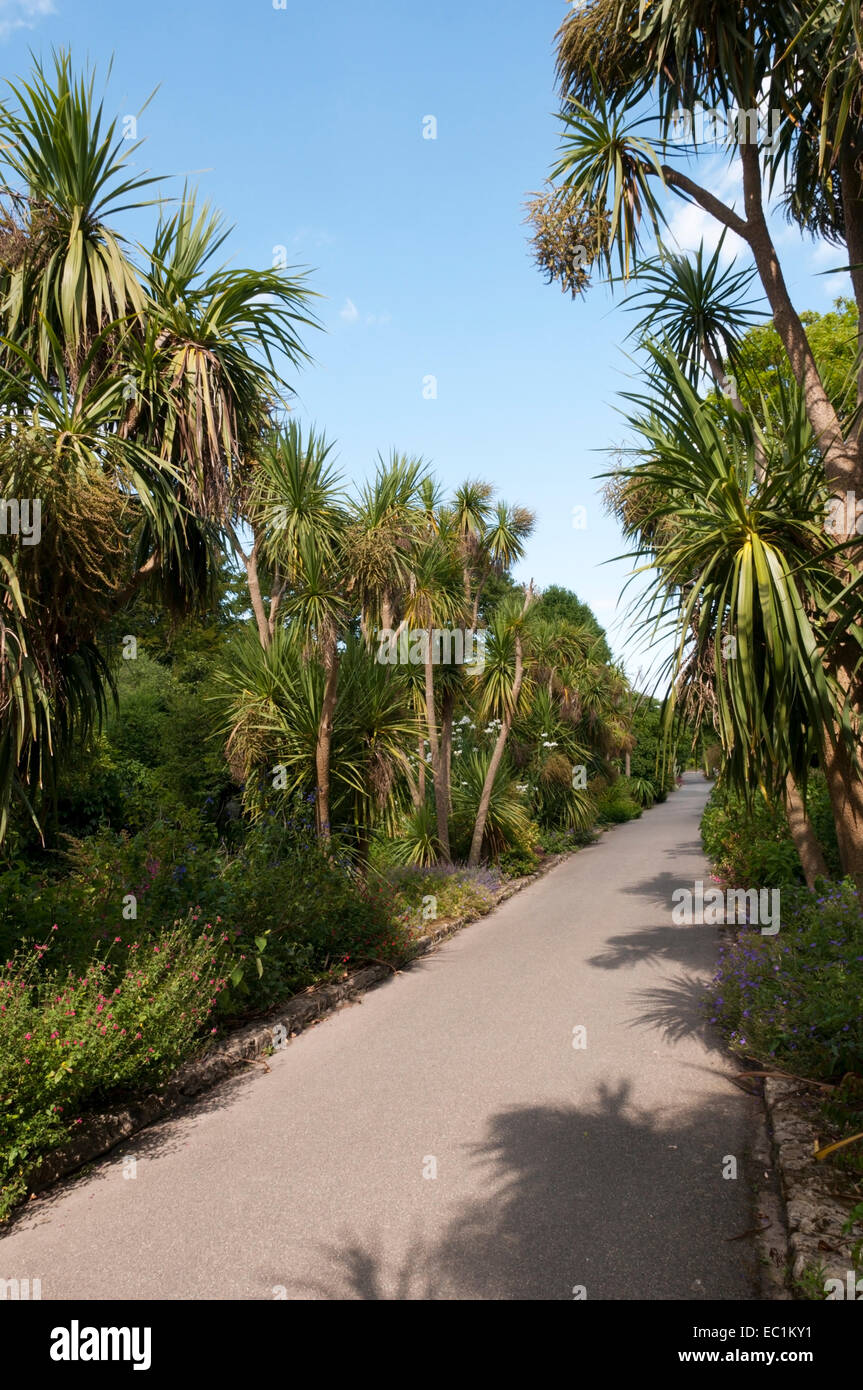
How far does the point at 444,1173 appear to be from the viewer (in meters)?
4.36

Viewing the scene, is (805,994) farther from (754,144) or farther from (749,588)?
(754,144)

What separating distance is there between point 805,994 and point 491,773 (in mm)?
9836

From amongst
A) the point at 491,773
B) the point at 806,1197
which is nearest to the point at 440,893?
the point at 491,773

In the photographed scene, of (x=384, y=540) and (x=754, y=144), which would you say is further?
(x=384, y=540)

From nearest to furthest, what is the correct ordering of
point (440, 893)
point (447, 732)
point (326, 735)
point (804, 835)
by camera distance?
point (804, 835) → point (326, 735) → point (440, 893) → point (447, 732)

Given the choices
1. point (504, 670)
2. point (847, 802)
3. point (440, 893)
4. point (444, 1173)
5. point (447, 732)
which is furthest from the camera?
point (504, 670)

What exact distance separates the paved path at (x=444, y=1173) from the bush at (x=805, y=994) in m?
0.35

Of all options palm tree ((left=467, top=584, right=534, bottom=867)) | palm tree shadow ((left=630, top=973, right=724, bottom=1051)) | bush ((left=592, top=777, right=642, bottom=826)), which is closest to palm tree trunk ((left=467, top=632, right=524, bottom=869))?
palm tree ((left=467, top=584, right=534, bottom=867))

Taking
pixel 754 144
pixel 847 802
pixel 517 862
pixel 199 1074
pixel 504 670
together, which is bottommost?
pixel 199 1074

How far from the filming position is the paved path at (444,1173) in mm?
3439

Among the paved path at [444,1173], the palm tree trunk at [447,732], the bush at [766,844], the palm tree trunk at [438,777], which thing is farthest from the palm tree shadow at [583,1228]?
the palm tree trunk at [447,732]

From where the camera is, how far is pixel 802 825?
6754 millimetres
